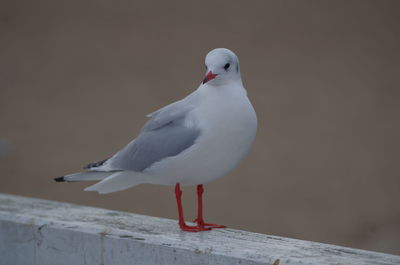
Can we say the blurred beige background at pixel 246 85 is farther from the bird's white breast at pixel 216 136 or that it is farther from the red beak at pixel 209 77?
the red beak at pixel 209 77

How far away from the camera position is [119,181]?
2154 mm

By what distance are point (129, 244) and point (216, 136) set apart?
1.27 ft

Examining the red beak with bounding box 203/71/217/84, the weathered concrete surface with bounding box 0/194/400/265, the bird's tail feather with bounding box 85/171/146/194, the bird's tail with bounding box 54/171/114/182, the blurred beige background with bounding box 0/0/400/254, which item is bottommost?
the weathered concrete surface with bounding box 0/194/400/265

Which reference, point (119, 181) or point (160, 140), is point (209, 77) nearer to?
point (160, 140)

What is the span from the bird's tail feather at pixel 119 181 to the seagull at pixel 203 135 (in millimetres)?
32

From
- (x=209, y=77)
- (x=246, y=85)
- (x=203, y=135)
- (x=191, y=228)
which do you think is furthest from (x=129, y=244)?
(x=246, y=85)

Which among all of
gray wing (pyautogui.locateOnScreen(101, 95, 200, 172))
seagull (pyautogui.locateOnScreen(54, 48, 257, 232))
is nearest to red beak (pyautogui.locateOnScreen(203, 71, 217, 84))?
seagull (pyautogui.locateOnScreen(54, 48, 257, 232))

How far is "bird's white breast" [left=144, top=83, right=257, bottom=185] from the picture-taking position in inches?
76.0

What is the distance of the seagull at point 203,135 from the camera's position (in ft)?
6.34

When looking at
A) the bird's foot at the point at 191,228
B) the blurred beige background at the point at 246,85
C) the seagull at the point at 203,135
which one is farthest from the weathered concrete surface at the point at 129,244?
the blurred beige background at the point at 246,85

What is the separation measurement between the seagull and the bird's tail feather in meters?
0.03

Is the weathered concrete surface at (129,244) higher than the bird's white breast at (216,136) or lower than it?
lower

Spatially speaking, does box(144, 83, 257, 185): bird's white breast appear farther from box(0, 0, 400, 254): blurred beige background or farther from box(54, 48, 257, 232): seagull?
box(0, 0, 400, 254): blurred beige background

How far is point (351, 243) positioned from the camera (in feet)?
14.1
